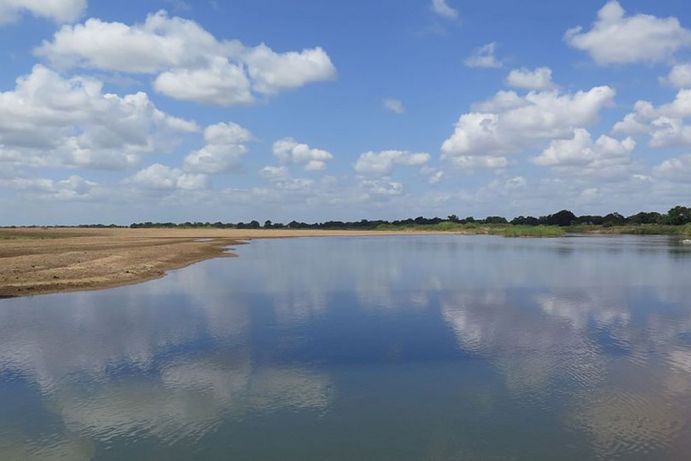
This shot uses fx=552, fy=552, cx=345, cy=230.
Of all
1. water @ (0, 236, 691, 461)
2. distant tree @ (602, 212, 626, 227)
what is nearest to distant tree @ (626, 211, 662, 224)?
distant tree @ (602, 212, 626, 227)

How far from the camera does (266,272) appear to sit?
1599 inches

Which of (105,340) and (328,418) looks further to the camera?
(105,340)

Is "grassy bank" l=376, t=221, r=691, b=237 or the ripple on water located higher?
"grassy bank" l=376, t=221, r=691, b=237

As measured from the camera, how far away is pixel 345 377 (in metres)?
13.9

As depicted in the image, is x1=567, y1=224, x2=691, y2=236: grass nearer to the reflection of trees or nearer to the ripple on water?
the reflection of trees

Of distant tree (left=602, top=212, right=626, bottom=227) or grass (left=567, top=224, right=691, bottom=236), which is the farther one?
distant tree (left=602, top=212, right=626, bottom=227)

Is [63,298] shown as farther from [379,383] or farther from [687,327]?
[687,327]

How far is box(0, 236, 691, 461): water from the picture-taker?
33.0 ft

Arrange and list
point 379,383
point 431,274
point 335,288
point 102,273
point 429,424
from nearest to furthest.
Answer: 1. point 429,424
2. point 379,383
3. point 335,288
4. point 102,273
5. point 431,274

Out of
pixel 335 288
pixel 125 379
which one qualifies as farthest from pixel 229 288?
pixel 125 379

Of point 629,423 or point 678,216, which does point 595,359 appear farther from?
point 678,216

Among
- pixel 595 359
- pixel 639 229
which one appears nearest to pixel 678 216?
pixel 639 229

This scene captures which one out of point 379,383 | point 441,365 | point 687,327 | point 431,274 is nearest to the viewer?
point 379,383

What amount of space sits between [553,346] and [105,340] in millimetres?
14278
